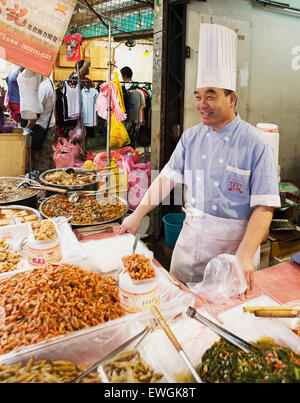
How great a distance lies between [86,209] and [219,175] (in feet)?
3.59

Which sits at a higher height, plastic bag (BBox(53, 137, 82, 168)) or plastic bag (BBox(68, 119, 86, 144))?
plastic bag (BBox(68, 119, 86, 144))

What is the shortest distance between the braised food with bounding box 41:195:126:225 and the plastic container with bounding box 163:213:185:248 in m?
1.71

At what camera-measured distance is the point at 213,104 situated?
206 centimetres

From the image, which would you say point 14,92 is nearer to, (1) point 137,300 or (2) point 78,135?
(2) point 78,135

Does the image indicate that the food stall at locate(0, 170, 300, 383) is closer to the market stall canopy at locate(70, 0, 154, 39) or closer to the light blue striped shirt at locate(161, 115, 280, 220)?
the light blue striped shirt at locate(161, 115, 280, 220)

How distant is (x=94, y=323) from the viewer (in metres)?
1.22

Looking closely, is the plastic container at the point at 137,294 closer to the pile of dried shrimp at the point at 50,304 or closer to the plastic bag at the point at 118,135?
the pile of dried shrimp at the point at 50,304

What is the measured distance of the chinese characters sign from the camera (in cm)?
163

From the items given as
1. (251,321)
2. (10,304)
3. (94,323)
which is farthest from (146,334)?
(10,304)

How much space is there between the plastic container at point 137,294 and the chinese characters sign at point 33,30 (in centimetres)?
122

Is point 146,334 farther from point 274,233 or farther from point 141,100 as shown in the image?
point 141,100

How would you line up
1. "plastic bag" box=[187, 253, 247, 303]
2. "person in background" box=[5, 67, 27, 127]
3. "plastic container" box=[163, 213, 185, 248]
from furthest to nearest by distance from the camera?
1. "person in background" box=[5, 67, 27, 127]
2. "plastic container" box=[163, 213, 185, 248]
3. "plastic bag" box=[187, 253, 247, 303]

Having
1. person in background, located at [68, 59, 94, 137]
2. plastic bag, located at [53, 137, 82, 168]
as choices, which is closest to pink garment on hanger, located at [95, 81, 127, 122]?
plastic bag, located at [53, 137, 82, 168]

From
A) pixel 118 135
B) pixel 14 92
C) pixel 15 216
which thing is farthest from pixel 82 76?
pixel 15 216
